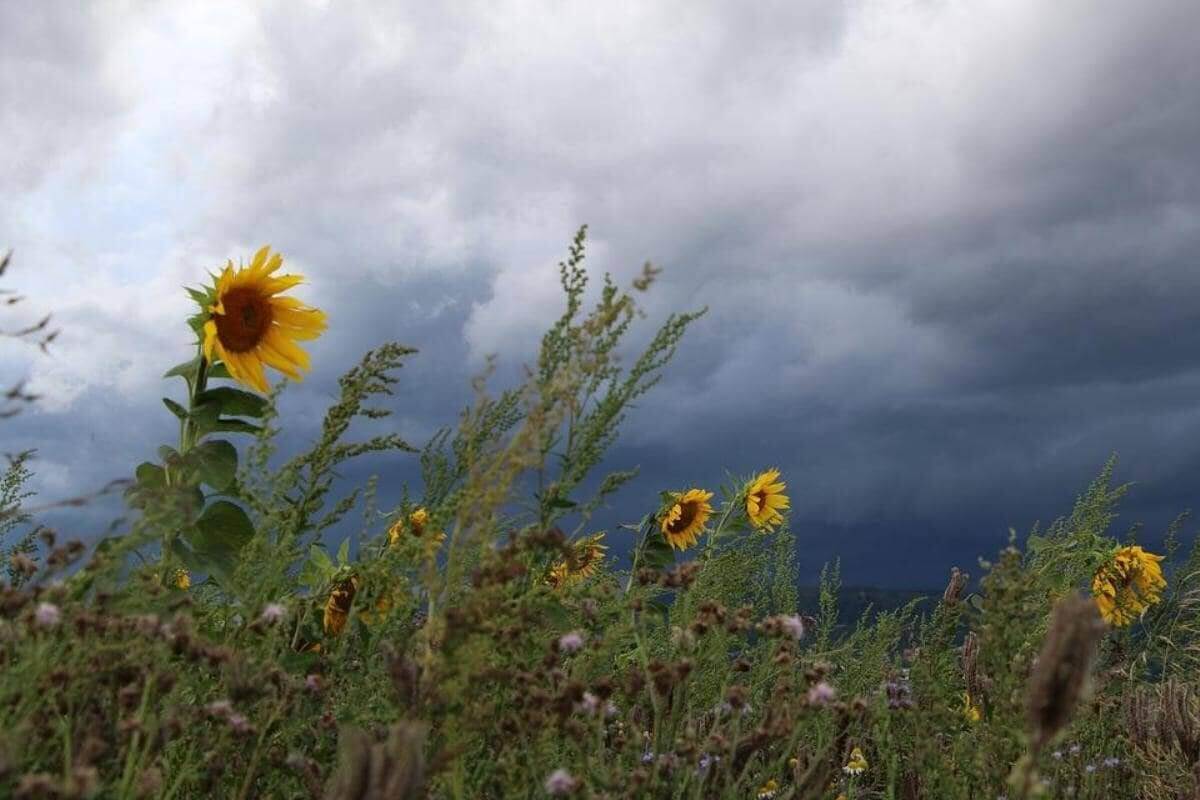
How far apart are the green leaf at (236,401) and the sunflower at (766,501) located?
3614 mm

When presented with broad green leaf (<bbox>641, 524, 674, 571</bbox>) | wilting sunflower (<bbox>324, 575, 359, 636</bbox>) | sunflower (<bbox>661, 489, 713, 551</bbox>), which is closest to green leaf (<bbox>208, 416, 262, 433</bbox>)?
wilting sunflower (<bbox>324, 575, 359, 636</bbox>)

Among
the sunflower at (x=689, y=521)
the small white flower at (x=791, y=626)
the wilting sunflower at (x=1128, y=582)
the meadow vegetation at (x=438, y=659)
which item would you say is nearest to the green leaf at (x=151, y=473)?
the meadow vegetation at (x=438, y=659)

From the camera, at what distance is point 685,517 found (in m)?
6.97

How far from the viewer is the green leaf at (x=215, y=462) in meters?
3.64

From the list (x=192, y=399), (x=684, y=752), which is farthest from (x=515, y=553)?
(x=192, y=399)

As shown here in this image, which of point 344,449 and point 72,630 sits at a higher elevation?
point 344,449

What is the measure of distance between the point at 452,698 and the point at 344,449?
1.13m

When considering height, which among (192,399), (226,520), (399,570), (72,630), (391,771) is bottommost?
(391,771)

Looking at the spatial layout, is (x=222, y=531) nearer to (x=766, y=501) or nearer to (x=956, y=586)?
(x=956, y=586)

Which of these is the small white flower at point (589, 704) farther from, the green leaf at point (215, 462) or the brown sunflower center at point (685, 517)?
the brown sunflower center at point (685, 517)

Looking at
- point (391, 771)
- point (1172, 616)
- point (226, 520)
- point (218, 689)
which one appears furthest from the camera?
point (1172, 616)

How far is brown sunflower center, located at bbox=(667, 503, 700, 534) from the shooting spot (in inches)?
274

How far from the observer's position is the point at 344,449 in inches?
121

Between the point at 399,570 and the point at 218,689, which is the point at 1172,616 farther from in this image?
the point at 218,689
